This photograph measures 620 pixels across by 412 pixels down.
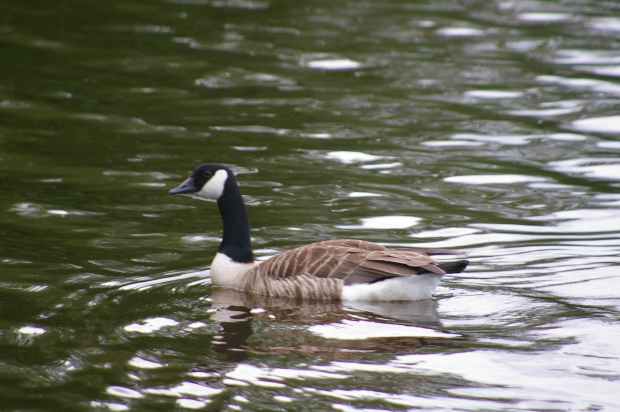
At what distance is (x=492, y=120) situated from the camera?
17.7 meters

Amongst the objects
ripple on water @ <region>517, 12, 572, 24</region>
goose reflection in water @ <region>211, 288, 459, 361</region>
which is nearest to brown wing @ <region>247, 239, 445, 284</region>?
goose reflection in water @ <region>211, 288, 459, 361</region>

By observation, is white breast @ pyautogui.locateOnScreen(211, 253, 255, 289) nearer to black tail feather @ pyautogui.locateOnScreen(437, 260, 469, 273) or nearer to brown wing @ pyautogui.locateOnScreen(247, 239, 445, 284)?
brown wing @ pyautogui.locateOnScreen(247, 239, 445, 284)

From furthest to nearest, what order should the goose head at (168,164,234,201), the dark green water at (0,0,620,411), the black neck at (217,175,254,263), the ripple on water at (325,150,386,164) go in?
the ripple on water at (325,150,386,164) < the goose head at (168,164,234,201) < the black neck at (217,175,254,263) < the dark green water at (0,0,620,411)

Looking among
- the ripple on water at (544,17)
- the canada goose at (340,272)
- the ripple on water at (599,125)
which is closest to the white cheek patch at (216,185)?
the canada goose at (340,272)

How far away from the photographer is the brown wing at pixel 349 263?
10500 millimetres

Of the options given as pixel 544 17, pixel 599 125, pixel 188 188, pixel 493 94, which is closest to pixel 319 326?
pixel 188 188

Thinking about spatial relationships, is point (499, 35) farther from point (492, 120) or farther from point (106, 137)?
point (106, 137)

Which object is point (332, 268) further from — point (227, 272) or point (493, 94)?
point (493, 94)

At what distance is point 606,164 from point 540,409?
26.3ft

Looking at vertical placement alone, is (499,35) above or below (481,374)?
above

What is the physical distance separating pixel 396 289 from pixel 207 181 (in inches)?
89.1

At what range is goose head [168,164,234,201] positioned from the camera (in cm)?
1170

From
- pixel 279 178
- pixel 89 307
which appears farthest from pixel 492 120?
pixel 89 307

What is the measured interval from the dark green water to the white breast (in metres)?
0.14
